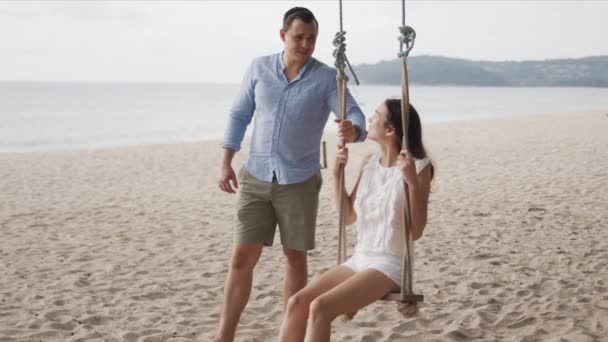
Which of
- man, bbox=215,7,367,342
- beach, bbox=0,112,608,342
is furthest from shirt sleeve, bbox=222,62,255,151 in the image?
beach, bbox=0,112,608,342

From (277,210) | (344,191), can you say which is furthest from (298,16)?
(277,210)

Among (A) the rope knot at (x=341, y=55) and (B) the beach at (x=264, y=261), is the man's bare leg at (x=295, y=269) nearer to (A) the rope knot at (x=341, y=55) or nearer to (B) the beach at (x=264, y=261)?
(B) the beach at (x=264, y=261)

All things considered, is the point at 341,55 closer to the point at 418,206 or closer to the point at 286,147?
the point at 286,147

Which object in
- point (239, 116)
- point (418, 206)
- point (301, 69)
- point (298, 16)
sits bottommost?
point (418, 206)

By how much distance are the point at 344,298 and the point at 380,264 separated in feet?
0.85

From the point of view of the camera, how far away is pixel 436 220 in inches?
286

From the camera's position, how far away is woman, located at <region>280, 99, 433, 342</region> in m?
2.48

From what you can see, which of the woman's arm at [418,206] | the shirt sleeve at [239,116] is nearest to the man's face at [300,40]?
the shirt sleeve at [239,116]

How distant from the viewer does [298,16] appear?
9.21 feet

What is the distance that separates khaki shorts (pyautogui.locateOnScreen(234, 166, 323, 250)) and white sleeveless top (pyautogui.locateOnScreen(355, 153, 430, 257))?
0.92 ft

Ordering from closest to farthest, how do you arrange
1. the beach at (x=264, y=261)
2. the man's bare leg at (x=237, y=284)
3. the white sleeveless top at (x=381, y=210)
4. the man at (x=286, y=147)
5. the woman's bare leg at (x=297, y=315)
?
the woman's bare leg at (x=297, y=315) → the white sleeveless top at (x=381, y=210) → the man at (x=286, y=147) → the man's bare leg at (x=237, y=284) → the beach at (x=264, y=261)

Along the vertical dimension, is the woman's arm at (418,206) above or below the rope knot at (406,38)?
below

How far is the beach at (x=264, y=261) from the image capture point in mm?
3936

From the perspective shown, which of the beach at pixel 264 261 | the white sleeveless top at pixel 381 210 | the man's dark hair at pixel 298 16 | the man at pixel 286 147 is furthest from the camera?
the beach at pixel 264 261
